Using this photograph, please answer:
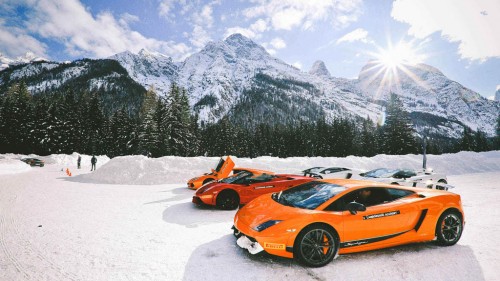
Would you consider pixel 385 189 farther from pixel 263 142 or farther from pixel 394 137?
pixel 263 142

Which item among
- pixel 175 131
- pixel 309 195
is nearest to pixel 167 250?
pixel 309 195

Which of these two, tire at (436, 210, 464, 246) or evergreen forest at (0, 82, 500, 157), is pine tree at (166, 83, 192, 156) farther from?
tire at (436, 210, 464, 246)

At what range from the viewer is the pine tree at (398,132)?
169 ft

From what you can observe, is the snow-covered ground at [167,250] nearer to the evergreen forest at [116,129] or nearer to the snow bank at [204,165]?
the snow bank at [204,165]

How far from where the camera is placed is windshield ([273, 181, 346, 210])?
16.3ft

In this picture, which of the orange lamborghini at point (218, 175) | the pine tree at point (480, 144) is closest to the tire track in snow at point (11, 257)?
the orange lamborghini at point (218, 175)

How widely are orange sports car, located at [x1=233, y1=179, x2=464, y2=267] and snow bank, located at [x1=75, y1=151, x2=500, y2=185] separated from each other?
541 inches

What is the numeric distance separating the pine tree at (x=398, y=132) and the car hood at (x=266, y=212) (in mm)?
53651

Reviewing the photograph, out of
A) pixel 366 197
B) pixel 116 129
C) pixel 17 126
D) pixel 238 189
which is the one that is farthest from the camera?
pixel 116 129

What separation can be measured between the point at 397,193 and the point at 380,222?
0.85 meters

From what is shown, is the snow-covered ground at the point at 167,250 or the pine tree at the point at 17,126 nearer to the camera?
the snow-covered ground at the point at 167,250

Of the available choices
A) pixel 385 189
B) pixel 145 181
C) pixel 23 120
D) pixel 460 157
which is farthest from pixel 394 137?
pixel 23 120

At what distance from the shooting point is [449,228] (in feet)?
18.3

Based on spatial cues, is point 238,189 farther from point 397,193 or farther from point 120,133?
point 120,133
